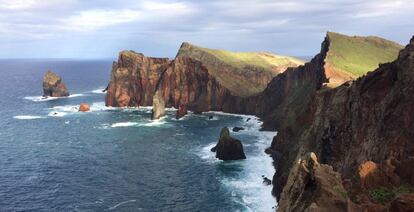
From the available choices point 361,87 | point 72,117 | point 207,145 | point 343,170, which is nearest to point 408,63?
point 361,87

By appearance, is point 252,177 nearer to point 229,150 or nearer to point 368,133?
point 229,150

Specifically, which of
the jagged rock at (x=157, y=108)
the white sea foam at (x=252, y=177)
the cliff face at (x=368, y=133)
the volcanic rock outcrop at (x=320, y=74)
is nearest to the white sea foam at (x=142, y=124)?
the jagged rock at (x=157, y=108)

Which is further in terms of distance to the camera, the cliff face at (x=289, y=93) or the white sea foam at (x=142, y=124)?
the white sea foam at (x=142, y=124)

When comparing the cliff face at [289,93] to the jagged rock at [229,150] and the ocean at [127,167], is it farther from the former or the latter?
the jagged rock at [229,150]

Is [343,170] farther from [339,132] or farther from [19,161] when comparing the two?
[19,161]

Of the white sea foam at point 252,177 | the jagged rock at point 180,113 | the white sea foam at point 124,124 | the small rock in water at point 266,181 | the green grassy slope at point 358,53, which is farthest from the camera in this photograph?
the jagged rock at point 180,113

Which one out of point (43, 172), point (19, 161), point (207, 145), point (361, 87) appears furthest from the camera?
point (207, 145)

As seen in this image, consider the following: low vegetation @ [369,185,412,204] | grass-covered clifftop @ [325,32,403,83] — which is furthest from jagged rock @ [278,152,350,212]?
grass-covered clifftop @ [325,32,403,83]
